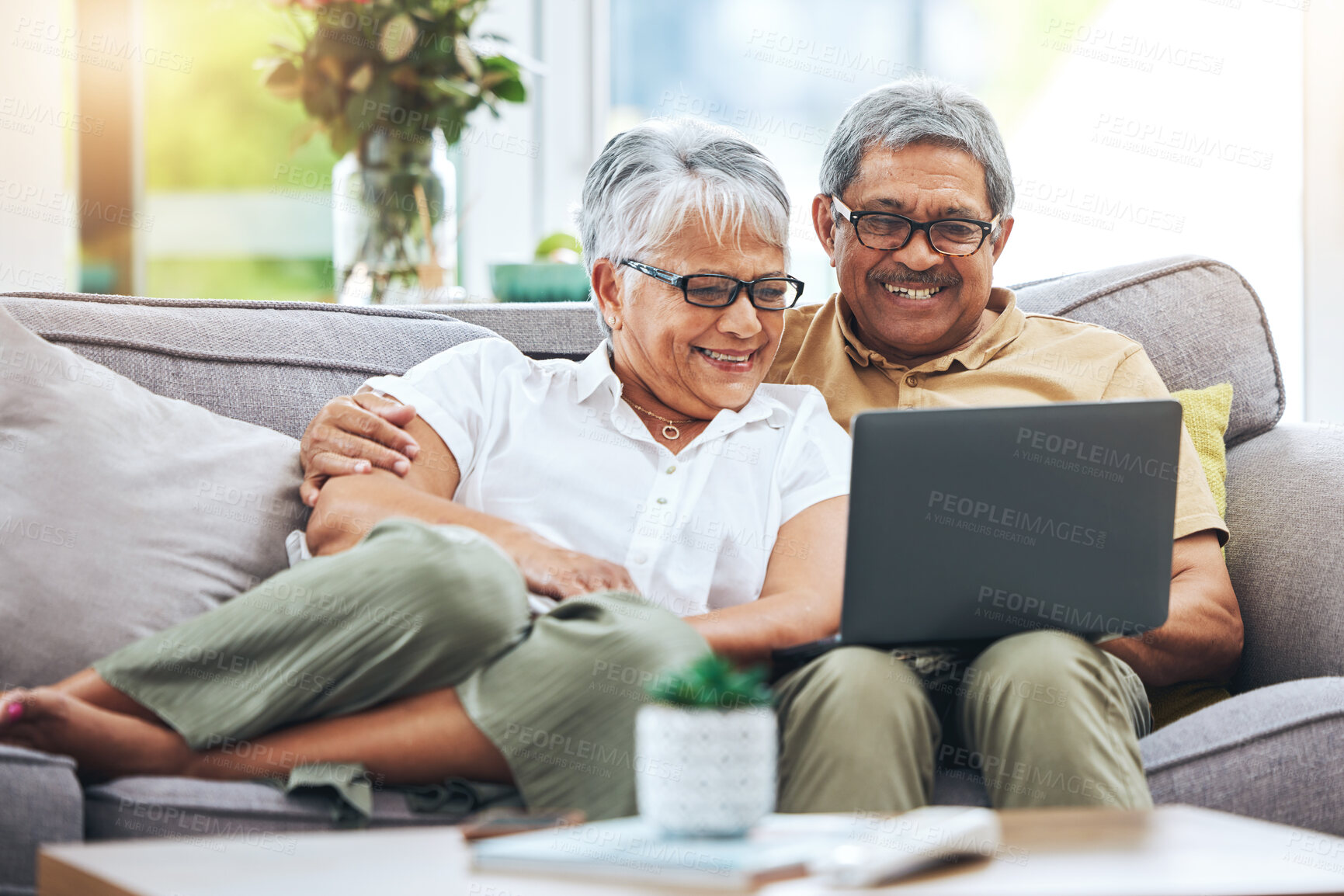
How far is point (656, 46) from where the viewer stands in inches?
165

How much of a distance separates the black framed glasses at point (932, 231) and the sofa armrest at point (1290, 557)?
496 mm

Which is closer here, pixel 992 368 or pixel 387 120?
pixel 992 368

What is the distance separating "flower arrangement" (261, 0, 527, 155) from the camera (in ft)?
8.35

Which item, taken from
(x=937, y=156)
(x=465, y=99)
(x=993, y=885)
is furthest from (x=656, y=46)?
(x=993, y=885)

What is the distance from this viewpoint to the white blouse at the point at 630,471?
1517 millimetres

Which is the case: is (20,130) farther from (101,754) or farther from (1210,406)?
(1210,406)

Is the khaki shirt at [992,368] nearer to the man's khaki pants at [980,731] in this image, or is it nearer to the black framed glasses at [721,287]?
the black framed glasses at [721,287]

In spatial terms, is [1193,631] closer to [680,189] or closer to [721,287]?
[721,287]

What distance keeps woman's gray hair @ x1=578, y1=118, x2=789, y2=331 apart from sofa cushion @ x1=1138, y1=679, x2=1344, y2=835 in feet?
2.57

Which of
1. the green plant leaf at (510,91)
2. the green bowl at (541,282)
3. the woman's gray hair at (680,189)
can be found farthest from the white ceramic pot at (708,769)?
the green plant leaf at (510,91)

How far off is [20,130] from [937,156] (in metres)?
2.31

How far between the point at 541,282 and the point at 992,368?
1.01 meters

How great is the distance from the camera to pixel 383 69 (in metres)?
2.58

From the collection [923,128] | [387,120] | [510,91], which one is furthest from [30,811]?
[510,91]
